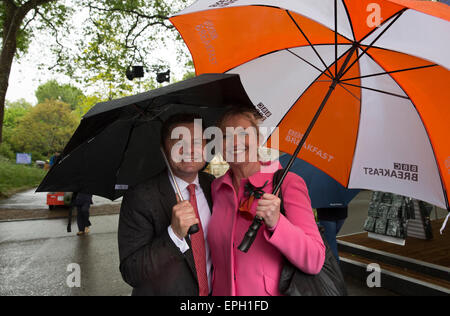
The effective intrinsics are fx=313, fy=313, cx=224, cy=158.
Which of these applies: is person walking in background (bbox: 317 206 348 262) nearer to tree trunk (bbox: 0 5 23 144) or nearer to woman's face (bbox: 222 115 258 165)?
woman's face (bbox: 222 115 258 165)

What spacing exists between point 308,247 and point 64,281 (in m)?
4.93

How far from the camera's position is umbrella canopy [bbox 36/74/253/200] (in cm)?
178

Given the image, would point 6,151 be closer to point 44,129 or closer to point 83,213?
point 44,129

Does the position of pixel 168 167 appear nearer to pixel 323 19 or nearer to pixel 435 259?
pixel 323 19

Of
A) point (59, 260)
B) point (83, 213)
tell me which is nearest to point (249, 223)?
point (59, 260)

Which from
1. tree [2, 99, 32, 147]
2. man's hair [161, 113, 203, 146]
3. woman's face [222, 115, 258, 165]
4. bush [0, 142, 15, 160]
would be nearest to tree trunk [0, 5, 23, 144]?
man's hair [161, 113, 203, 146]

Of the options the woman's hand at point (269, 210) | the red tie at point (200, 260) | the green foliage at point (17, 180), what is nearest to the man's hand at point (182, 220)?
the red tie at point (200, 260)

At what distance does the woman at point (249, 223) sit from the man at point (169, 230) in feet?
0.32

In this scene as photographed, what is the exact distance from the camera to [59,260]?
6.10m

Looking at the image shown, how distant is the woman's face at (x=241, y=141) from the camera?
5.78 feet

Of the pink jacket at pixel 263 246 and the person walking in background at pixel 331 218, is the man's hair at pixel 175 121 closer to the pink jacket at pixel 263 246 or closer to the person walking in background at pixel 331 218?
the pink jacket at pixel 263 246

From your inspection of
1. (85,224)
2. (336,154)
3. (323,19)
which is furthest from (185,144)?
(85,224)

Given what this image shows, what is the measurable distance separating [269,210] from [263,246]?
240mm

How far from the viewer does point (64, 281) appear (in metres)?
5.04
